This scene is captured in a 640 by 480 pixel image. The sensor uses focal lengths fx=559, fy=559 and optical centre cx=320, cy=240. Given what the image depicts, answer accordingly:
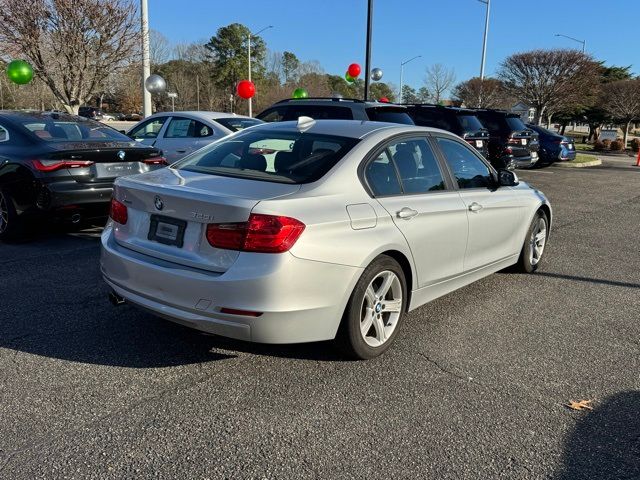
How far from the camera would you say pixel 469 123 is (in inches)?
483

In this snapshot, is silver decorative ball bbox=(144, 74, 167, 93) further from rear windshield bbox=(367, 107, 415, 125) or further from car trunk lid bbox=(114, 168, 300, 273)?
car trunk lid bbox=(114, 168, 300, 273)

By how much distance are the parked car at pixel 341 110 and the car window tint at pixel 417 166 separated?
4.16 m

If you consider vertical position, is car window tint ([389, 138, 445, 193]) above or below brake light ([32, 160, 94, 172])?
above

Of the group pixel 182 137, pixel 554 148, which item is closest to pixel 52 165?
pixel 182 137

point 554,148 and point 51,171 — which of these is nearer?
point 51,171

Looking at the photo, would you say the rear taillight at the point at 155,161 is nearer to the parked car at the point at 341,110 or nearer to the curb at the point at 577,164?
the parked car at the point at 341,110

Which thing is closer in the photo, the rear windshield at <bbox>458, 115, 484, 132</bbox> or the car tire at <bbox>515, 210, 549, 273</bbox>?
the car tire at <bbox>515, 210, 549, 273</bbox>

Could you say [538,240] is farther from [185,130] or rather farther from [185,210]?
[185,130]

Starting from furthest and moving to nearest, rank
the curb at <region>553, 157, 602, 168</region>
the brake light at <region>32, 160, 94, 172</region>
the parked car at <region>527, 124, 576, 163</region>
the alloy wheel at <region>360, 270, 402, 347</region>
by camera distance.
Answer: the curb at <region>553, 157, 602, 168</region> → the parked car at <region>527, 124, 576, 163</region> → the brake light at <region>32, 160, 94, 172</region> → the alloy wheel at <region>360, 270, 402, 347</region>

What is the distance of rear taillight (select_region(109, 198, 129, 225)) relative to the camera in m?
3.71

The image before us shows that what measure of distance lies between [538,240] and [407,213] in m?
2.90

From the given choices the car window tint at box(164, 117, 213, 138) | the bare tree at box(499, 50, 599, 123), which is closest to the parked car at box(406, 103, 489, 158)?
the car window tint at box(164, 117, 213, 138)

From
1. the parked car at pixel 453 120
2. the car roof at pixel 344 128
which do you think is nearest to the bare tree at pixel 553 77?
the parked car at pixel 453 120

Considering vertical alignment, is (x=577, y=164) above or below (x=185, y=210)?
below
